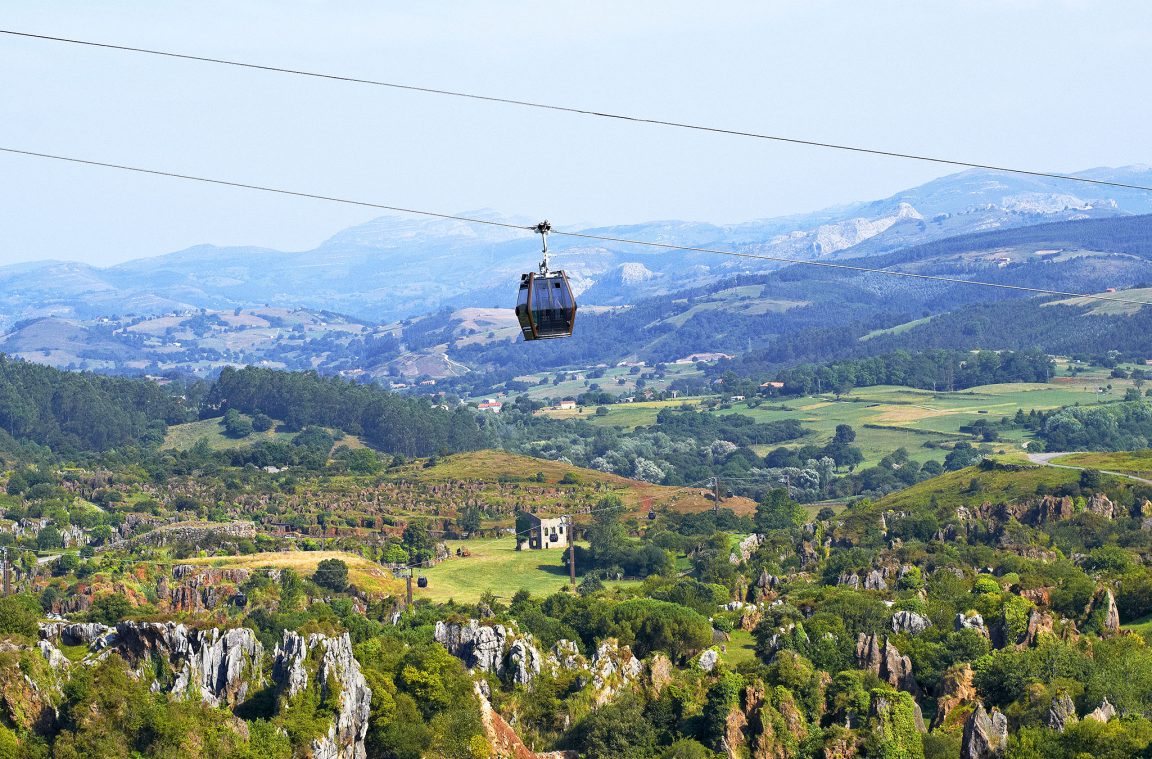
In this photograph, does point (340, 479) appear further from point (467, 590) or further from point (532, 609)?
point (532, 609)

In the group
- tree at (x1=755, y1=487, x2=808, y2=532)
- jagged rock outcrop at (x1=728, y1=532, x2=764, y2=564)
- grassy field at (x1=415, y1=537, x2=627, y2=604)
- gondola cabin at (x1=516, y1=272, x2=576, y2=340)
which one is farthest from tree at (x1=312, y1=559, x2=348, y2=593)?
gondola cabin at (x1=516, y1=272, x2=576, y2=340)

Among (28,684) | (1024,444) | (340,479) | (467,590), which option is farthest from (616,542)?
(1024,444)

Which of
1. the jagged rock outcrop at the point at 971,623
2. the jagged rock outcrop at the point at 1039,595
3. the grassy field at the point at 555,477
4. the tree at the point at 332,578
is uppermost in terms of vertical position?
the jagged rock outcrop at the point at 971,623

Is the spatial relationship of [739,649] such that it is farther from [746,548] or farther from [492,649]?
[746,548]

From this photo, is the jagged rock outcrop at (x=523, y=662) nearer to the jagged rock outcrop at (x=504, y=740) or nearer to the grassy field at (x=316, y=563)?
the jagged rock outcrop at (x=504, y=740)

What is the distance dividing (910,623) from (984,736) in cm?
1948

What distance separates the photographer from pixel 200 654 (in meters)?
64.2

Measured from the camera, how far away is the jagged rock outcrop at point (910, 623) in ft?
245

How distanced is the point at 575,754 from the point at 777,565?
43845mm

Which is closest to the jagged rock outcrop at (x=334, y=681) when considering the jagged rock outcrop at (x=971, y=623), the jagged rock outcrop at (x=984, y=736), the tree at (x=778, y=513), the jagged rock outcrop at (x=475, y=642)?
the jagged rock outcrop at (x=475, y=642)

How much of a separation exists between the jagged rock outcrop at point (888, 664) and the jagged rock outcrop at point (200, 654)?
2503cm

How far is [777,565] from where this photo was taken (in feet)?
342

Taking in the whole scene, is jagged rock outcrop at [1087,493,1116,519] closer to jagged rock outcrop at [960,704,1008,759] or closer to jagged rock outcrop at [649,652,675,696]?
jagged rock outcrop at [649,652,675,696]

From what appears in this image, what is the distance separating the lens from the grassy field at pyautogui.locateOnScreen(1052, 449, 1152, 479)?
124 meters
